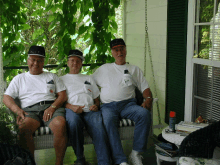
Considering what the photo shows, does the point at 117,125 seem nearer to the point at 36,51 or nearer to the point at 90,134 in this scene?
the point at 90,134

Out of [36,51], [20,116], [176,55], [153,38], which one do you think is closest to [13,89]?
[20,116]

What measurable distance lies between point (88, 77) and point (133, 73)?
0.53 metres

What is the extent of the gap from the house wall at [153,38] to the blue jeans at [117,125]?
92 centimetres

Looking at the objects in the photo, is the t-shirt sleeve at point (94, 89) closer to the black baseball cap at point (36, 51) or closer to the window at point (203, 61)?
the black baseball cap at point (36, 51)

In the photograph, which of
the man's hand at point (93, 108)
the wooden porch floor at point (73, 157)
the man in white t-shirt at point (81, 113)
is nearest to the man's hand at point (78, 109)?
the man in white t-shirt at point (81, 113)

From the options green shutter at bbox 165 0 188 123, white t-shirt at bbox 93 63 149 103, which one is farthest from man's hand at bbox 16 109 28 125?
green shutter at bbox 165 0 188 123

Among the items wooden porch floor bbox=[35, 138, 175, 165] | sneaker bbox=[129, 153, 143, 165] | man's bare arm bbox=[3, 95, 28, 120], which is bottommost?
wooden porch floor bbox=[35, 138, 175, 165]

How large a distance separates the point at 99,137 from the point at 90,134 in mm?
115

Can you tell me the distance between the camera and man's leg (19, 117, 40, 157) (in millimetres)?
2582

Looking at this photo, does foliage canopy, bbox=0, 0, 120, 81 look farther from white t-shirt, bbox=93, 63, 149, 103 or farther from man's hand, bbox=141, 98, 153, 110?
man's hand, bbox=141, 98, 153, 110

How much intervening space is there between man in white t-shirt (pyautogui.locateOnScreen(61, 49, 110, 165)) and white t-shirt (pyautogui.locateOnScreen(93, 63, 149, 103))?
0.11 metres

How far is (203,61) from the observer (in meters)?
2.84

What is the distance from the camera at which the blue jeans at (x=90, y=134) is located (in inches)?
107

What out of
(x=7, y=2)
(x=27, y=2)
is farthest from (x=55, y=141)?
(x=27, y=2)
